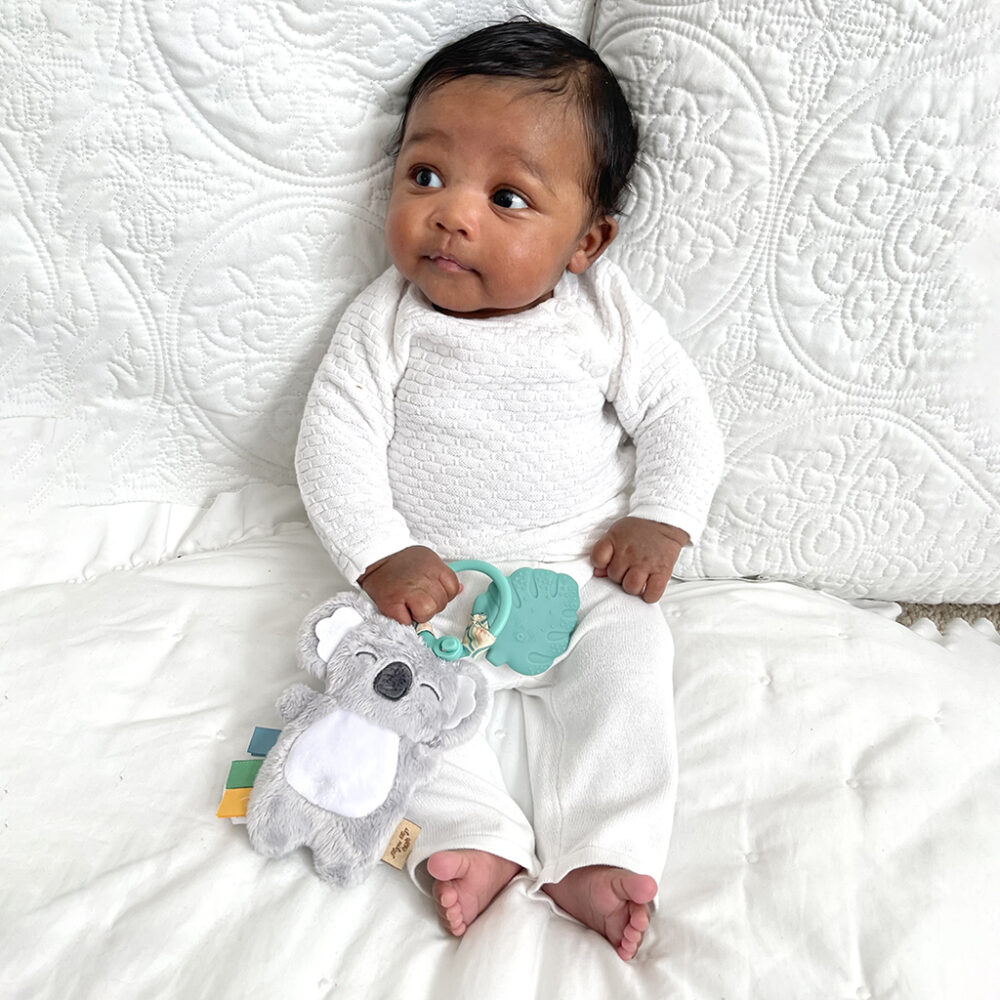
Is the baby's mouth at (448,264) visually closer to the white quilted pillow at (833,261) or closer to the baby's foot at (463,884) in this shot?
the white quilted pillow at (833,261)

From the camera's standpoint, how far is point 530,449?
86 centimetres

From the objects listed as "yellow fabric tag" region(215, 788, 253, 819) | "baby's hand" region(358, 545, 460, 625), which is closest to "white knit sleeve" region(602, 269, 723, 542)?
"baby's hand" region(358, 545, 460, 625)

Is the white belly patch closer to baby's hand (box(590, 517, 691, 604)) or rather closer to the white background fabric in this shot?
baby's hand (box(590, 517, 691, 604))

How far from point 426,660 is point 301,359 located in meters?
0.39

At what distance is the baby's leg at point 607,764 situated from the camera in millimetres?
674

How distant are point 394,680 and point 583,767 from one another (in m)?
0.18

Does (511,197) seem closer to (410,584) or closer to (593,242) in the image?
(593,242)

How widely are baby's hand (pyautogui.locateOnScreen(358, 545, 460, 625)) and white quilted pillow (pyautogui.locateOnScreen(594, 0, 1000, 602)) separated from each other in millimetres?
342

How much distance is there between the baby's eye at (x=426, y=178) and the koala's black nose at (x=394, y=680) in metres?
0.44

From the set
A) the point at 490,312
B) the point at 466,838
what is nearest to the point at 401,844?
the point at 466,838

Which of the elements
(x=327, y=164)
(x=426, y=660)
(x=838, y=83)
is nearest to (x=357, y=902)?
(x=426, y=660)

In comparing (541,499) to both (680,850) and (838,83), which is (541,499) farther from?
(838,83)

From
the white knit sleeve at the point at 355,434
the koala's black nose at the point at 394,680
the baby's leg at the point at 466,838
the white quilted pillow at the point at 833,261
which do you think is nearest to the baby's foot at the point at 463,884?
the baby's leg at the point at 466,838

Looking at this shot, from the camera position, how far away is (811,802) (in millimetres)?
716
